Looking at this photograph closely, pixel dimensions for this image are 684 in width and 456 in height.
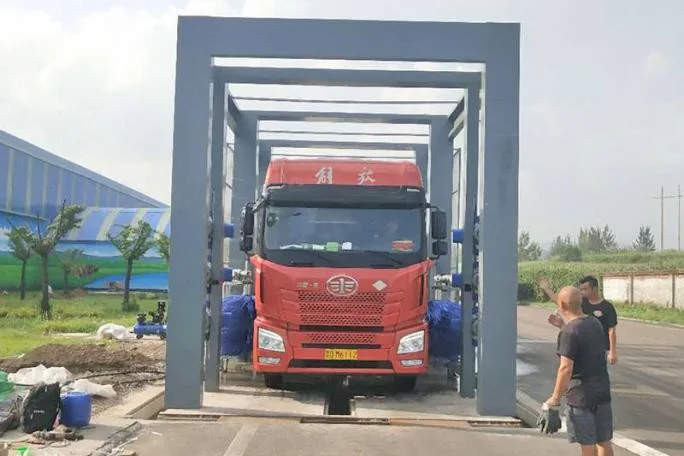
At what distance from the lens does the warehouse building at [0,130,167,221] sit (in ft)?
112

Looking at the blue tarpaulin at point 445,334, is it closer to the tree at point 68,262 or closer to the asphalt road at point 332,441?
the asphalt road at point 332,441

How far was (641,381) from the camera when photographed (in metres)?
13.6

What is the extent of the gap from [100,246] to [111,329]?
→ 2120 centimetres

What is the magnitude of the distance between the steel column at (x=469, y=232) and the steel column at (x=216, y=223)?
11.7 feet

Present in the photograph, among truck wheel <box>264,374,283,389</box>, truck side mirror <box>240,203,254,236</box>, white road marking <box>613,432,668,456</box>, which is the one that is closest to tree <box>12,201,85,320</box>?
truck wheel <box>264,374,283,389</box>

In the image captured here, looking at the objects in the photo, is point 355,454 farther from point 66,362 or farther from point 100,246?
point 100,246

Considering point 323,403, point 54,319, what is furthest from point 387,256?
point 54,319

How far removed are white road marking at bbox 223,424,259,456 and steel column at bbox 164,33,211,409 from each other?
1.26 m

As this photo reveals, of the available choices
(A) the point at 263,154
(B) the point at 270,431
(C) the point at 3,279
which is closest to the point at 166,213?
(C) the point at 3,279

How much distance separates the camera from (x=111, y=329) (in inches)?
709

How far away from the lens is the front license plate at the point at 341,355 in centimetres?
944

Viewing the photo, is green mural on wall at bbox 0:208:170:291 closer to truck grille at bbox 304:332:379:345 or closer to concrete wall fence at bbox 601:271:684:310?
truck grille at bbox 304:332:379:345

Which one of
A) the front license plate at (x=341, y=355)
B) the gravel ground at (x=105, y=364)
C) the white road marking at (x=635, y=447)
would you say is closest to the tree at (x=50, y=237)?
the gravel ground at (x=105, y=364)

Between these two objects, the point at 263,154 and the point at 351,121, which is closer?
the point at 351,121
